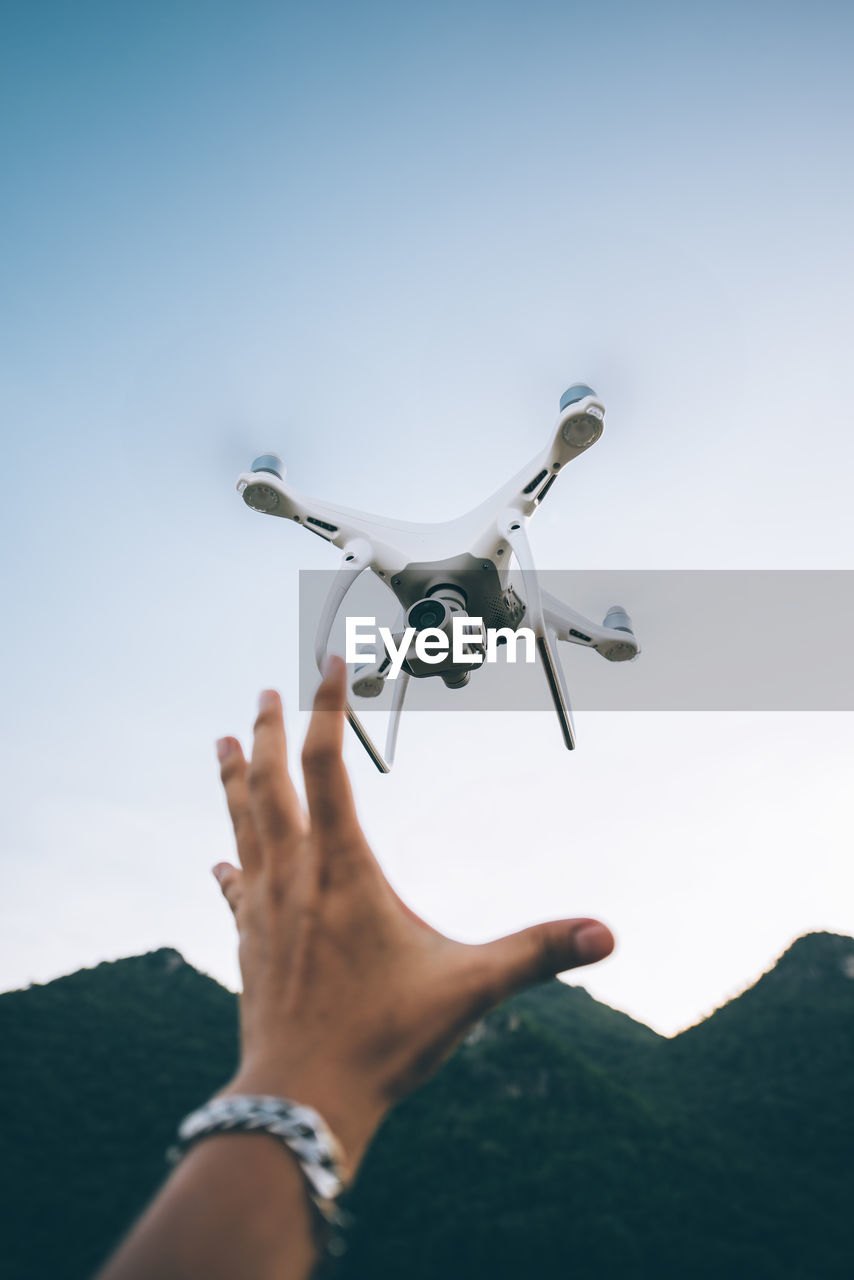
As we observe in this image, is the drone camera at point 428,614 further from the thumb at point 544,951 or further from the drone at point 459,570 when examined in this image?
the thumb at point 544,951

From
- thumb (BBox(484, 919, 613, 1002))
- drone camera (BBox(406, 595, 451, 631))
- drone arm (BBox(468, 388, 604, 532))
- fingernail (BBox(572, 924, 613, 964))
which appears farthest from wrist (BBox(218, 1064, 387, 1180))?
drone arm (BBox(468, 388, 604, 532))

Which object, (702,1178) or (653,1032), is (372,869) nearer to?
(702,1178)

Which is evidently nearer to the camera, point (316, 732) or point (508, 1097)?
point (316, 732)

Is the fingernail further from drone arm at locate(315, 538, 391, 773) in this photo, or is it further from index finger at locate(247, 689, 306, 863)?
drone arm at locate(315, 538, 391, 773)

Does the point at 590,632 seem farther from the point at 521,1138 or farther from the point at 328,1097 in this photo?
the point at 521,1138

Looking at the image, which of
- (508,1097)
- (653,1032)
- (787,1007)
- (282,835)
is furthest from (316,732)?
(653,1032)
